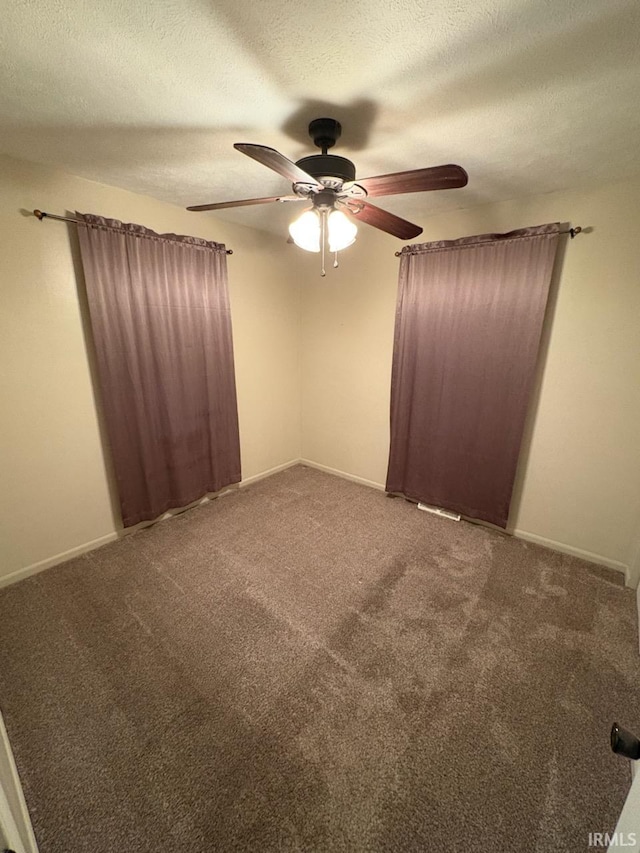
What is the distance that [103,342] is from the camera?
2123 millimetres

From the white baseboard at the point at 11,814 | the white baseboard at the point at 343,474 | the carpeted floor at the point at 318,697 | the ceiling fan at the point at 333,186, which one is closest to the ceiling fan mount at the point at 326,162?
the ceiling fan at the point at 333,186

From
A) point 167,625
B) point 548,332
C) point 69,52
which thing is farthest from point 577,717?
point 69,52

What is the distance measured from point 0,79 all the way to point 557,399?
10.1 feet

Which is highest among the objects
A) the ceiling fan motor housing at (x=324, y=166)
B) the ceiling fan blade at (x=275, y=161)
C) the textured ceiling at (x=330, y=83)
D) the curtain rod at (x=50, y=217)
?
the textured ceiling at (x=330, y=83)

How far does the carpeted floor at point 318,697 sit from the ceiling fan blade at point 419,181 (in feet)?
6.61

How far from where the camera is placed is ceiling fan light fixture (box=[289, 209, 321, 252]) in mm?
1570

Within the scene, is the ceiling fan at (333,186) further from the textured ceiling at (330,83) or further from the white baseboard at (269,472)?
the white baseboard at (269,472)

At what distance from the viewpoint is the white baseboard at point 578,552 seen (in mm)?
2142

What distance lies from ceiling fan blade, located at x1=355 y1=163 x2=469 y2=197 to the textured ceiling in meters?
0.29

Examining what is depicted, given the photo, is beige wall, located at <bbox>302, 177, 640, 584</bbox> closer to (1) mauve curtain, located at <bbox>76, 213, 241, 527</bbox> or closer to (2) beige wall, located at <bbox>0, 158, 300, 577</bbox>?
→ (1) mauve curtain, located at <bbox>76, 213, 241, 527</bbox>

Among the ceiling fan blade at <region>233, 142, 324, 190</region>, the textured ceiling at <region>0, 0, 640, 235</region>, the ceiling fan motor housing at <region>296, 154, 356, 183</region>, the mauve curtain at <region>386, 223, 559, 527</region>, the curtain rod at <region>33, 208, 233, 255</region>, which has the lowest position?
the mauve curtain at <region>386, 223, 559, 527</region>

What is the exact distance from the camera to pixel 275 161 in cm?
110

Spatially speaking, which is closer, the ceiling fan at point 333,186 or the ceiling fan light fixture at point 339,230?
the ceiling fan at point 333,186

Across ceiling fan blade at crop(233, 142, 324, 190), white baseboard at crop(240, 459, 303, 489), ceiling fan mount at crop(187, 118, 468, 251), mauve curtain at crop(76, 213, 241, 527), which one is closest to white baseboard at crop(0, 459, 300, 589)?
mauve curtain at crop(76, 213, 241, 527)
